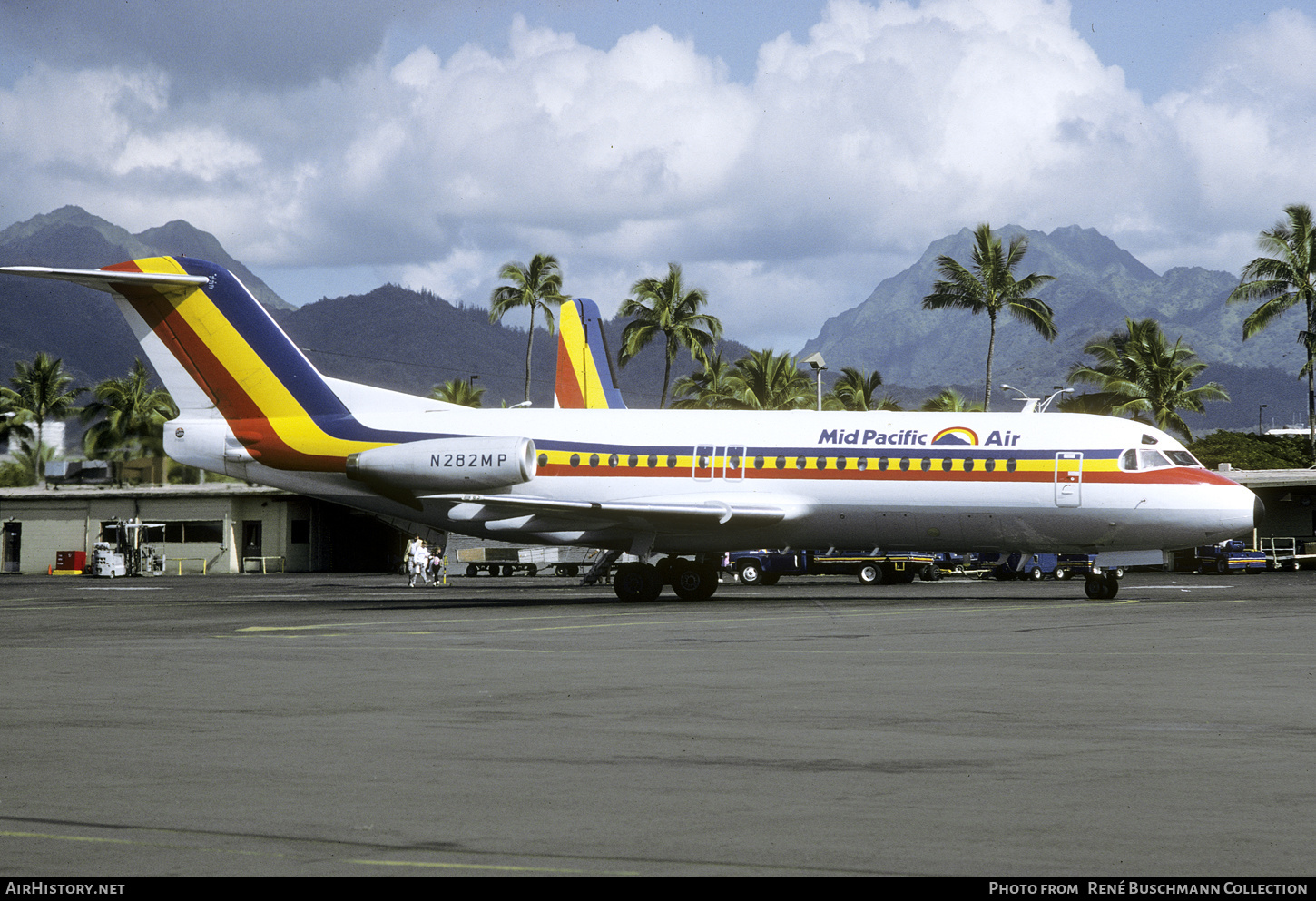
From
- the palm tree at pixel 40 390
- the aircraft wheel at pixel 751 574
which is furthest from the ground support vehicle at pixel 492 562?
the palm tree at pixel 40 390

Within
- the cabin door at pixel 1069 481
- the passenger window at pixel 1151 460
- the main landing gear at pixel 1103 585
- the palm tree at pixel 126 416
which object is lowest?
the main landing gear at pixel 1103 585

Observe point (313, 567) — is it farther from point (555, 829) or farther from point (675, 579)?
point (555, 829)

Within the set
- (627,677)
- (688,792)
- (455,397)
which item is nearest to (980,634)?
(627,677)

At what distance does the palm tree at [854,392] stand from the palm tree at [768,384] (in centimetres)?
297

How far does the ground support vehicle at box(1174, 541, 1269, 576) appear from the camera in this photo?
196ft

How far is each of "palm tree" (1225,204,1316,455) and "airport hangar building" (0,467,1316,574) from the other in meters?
9.76

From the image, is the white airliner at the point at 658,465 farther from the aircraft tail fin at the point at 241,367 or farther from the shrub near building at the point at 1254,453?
the shrub near building at the point at 1254,453

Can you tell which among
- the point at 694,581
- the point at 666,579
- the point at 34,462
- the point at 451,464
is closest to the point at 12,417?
the point at 34,462

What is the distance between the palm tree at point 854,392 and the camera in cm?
9094

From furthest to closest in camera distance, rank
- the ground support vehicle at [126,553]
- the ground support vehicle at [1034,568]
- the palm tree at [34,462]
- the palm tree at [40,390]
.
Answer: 1. the palm tree at [34,462]
2. the palm tree at [40,390]
3. the ground support vehicle at [126,553]
4. the ground support vehicle at [1034,568]

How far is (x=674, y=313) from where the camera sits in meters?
84.6

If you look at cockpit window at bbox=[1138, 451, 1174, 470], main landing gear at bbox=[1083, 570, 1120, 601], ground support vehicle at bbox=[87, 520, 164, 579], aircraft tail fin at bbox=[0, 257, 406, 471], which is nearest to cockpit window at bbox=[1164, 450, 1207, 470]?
cockpit window at bbox=[1138, 451, 1174, 470]

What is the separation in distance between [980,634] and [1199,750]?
11.2 m

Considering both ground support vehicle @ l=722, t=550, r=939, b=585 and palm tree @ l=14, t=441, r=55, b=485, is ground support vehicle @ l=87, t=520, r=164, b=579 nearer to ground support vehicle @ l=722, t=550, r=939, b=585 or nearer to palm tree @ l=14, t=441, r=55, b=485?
ground support vehicle @ l=722, t=550, r=939, b=585
